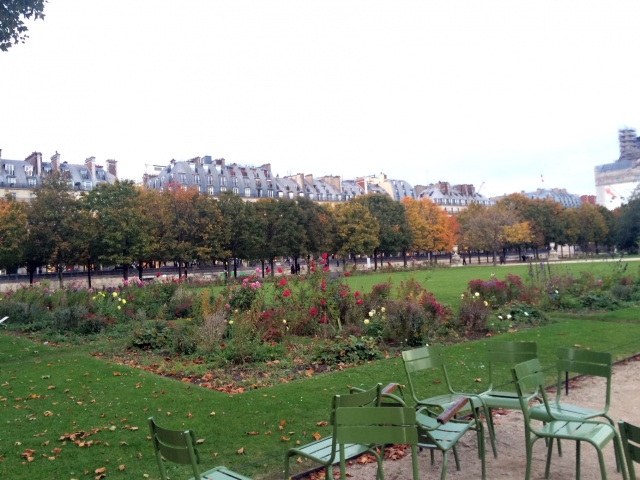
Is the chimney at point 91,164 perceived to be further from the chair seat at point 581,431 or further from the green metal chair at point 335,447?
the chair seat at point 581,431

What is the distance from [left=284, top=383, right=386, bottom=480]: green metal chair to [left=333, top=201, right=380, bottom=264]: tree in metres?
54.2

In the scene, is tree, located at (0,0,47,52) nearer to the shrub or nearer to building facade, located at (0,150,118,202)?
the shrub

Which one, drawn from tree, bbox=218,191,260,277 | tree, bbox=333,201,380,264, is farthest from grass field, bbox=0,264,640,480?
tree, bbox=333,201,380,264

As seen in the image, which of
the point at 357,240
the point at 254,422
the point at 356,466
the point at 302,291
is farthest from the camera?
the point at 357,240

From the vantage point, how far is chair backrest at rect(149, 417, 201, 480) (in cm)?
320

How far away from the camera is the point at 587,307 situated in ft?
56.1

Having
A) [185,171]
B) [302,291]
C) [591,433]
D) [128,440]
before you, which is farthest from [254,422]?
[185,171]

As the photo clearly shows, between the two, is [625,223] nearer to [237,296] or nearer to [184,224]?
[184,224]

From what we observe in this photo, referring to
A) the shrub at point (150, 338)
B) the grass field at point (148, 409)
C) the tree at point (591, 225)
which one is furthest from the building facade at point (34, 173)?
the tree at point (591, 225)

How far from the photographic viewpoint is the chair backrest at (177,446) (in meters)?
3.20

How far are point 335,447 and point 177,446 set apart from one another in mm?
1160

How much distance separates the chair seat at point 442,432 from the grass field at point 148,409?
1281 mm

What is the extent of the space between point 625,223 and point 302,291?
214 feet

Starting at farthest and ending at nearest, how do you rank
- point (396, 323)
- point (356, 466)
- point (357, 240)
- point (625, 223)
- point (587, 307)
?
point (625, 223)
point (357, 240)
point (587, 307)
point (396, 323)
point (356, 466)
